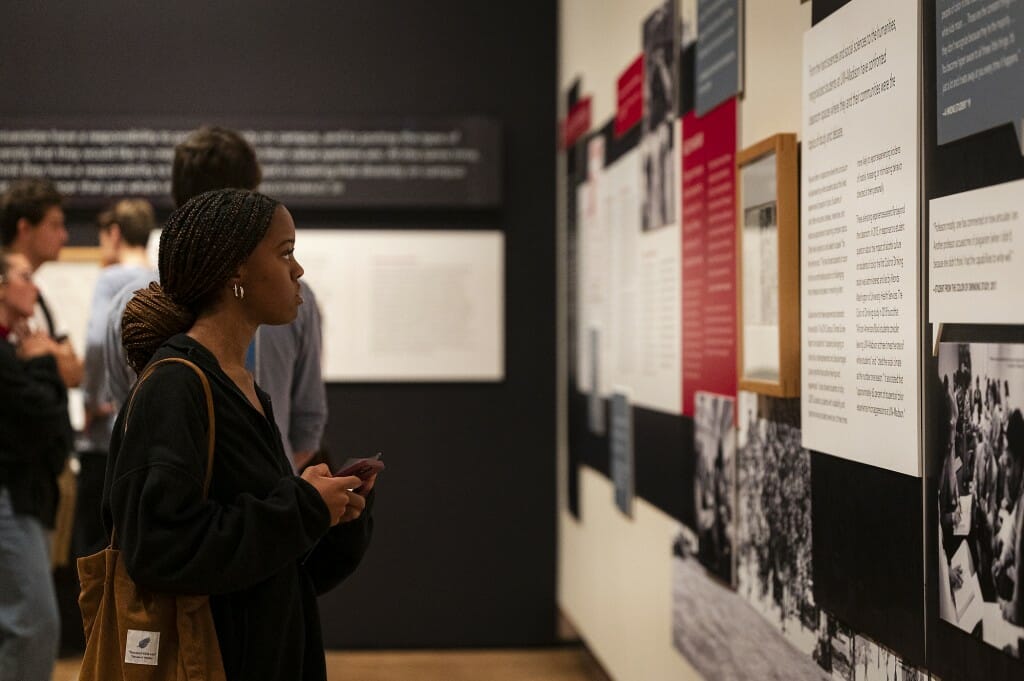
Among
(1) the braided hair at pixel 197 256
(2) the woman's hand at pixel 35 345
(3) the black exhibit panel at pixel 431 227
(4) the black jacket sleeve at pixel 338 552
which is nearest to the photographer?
(1) the braided hair at pixel 197 256

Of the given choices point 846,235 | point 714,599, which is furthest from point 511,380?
point 846,235

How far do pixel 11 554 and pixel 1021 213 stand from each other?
9.48 ft

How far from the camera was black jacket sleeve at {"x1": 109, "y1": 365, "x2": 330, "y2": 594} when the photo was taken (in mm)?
1713

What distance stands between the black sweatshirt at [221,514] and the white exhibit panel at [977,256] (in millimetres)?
989

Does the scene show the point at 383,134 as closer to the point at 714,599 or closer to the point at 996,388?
the point at 714,599

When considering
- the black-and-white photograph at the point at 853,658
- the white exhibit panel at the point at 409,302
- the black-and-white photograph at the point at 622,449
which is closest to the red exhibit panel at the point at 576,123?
the white exhibit panel at the point at 409,302

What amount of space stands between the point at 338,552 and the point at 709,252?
1624 mm

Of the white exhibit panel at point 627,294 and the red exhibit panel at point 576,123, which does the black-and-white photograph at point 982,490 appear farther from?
the red exhibit panel at point 576,123

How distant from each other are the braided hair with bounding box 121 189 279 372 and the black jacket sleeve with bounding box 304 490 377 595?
16.4 inches

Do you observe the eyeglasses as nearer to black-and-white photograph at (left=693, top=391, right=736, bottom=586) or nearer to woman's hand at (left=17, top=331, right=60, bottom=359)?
woman's hand at (left=17, top=331, right=60, bottom=359)

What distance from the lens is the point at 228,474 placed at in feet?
5.95

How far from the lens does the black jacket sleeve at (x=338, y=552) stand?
2.04m

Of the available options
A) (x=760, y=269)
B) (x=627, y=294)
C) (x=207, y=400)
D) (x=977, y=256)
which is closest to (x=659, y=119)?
(x=627, y=294)

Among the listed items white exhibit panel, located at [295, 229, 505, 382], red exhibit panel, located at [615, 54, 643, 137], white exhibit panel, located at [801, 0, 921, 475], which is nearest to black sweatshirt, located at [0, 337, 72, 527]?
red exhibit panel, located at [615, 54, 643, 137]
